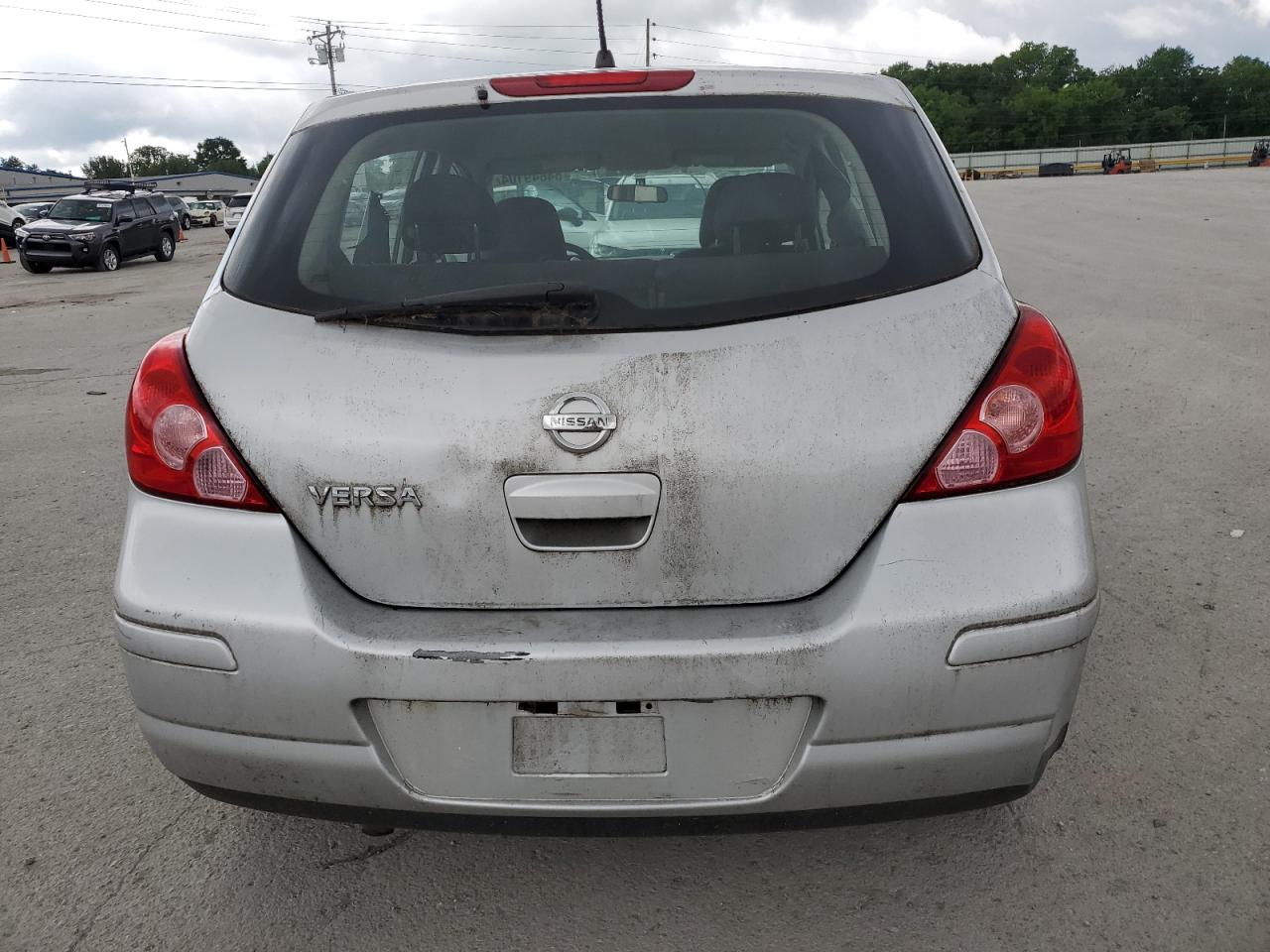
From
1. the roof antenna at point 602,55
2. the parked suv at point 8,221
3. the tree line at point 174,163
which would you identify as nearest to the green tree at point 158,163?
the tree line at point 174,163

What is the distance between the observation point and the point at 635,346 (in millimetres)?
1918

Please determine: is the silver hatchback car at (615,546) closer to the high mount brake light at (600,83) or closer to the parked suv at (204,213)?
the high mount brake light at (600,83)

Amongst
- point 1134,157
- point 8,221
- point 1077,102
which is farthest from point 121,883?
point 1077,102

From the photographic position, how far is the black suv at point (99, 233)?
2317cm

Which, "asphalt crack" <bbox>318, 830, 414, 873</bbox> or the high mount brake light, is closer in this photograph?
the high mount brake light

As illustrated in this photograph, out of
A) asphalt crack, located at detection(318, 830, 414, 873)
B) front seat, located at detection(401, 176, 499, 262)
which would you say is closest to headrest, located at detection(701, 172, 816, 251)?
front seat, located at detection(401, 176, 499, 262)

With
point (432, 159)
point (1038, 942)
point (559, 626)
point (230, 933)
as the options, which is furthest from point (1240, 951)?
point (432, 159)

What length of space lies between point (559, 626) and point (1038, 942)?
1.13 metres

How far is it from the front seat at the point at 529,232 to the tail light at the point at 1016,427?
821 mm

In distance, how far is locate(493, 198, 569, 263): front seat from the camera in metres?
2.17

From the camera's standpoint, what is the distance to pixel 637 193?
2.78 metres

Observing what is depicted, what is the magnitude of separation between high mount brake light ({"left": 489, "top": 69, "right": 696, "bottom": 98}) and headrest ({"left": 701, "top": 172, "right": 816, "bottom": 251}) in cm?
23

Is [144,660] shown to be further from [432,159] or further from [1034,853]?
[1034,853]

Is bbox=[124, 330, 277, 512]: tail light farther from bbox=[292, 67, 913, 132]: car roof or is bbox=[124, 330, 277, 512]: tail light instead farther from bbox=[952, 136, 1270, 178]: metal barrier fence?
bbox=[952, 136, 1270, 178]: metal barrier fence
